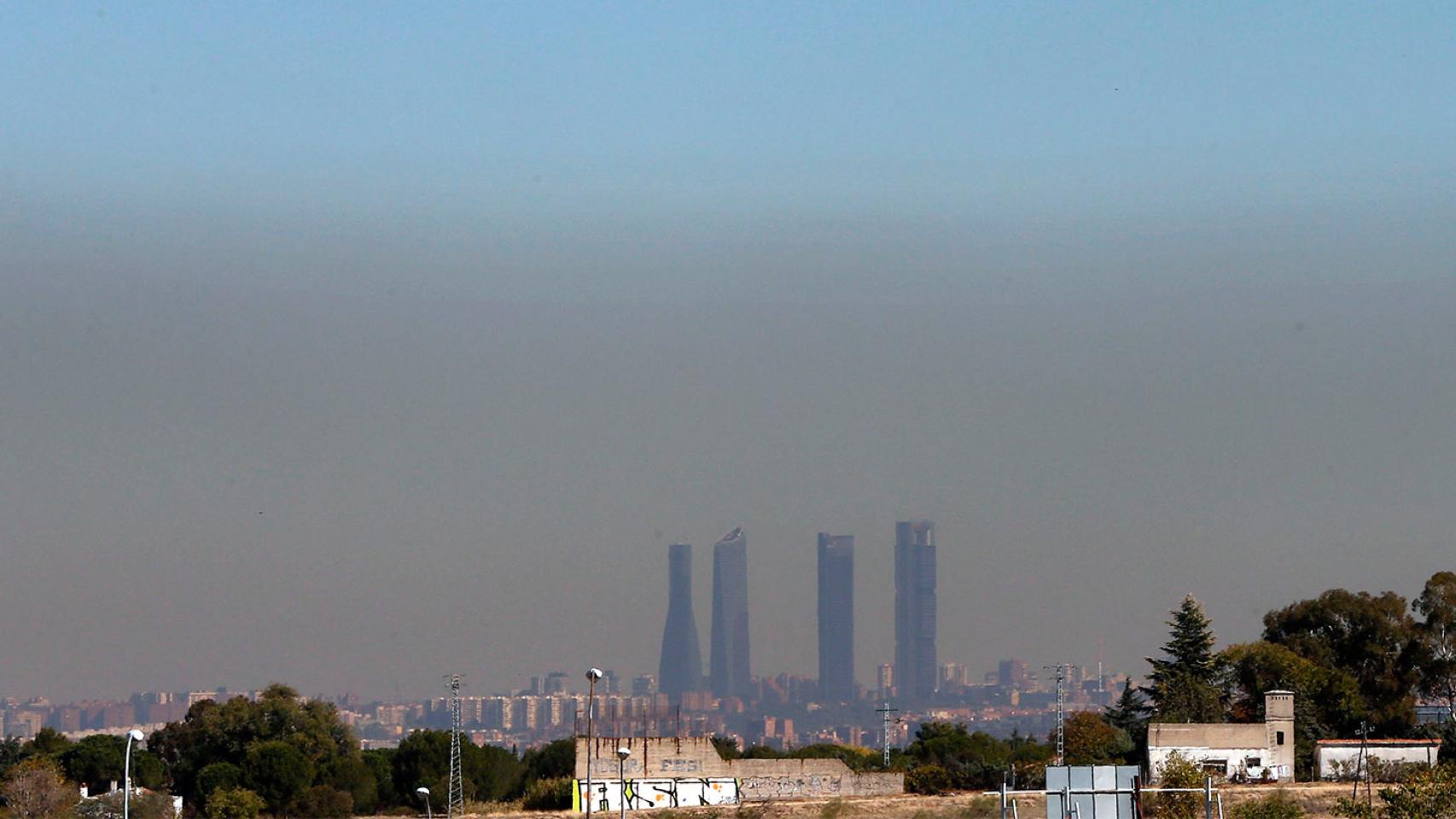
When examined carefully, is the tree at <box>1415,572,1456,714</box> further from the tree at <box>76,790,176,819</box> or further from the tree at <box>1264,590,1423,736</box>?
the tree at <box>76,790,176,819</box>

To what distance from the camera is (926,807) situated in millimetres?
71500

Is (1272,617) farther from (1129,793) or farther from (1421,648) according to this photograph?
(1129,793)

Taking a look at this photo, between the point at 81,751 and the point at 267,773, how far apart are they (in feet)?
49.0

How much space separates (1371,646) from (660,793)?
34.0 m

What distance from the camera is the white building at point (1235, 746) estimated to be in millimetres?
73125

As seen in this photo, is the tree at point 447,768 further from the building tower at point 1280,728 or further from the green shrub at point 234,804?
the building tower at point 1280,728

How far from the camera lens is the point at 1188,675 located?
8969 centimetres

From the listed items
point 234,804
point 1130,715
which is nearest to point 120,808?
point 234,804

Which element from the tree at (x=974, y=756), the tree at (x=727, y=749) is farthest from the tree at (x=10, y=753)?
the tree at (x=974, y=756)

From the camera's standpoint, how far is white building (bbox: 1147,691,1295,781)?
7312 cm

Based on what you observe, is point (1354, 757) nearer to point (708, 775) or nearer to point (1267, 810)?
point (1267, 810)

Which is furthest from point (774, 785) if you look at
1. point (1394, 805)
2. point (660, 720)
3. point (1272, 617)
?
point (1394, 805)

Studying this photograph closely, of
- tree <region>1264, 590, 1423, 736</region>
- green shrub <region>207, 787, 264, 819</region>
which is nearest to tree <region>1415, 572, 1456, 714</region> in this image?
tree <region>1264, 590, 1423, 736</region>

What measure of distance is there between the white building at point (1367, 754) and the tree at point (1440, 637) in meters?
14.1
